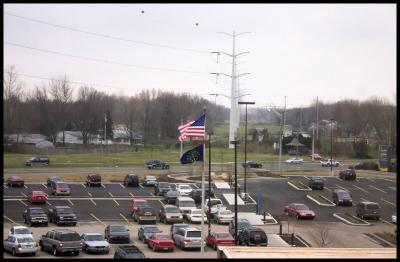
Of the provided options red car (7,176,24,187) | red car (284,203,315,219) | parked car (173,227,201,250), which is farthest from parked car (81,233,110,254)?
red car (7,176,24,187)

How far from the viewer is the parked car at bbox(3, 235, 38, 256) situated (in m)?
27.4

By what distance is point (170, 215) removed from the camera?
37.9m

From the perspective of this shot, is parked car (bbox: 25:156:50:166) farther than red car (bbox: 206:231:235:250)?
Yes

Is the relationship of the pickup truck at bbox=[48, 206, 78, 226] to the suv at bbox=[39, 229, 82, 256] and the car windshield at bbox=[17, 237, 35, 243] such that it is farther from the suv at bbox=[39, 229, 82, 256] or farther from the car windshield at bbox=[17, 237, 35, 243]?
the car windshield at bbox=[17, 237, 35, 243]

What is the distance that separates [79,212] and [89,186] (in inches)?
412

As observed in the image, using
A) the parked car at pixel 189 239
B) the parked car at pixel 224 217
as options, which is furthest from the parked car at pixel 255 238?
the parked car at pixel 224 217

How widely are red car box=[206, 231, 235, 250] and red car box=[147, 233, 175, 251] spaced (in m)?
1.86

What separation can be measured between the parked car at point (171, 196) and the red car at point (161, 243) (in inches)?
566

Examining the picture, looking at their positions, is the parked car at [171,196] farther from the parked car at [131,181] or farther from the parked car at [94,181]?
the parked car at [94,181]

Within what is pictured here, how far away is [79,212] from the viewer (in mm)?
40594

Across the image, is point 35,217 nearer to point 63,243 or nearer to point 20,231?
point 20,231

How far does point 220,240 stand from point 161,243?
262cm

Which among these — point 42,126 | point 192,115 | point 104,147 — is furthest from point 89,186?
point 192,115

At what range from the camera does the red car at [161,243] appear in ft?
95.1
